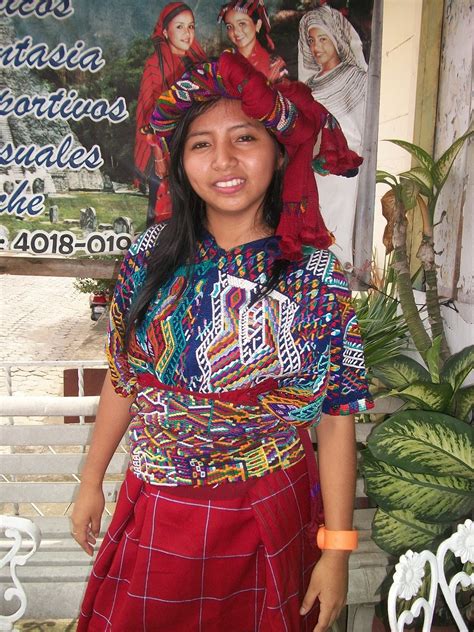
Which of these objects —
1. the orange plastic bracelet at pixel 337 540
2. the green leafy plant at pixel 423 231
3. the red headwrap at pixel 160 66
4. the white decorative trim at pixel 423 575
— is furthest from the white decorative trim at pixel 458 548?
the red headwrap at pixel 160 66

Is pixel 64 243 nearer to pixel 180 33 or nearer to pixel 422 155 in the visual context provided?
pixel 180 33

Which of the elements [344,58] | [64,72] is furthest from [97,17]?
[344,58]

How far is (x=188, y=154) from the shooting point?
1195mm

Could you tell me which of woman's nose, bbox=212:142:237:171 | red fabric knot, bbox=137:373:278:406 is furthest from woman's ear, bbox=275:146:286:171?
red fabric knot, bbox=137:373:278:406

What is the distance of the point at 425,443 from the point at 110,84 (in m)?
1.94

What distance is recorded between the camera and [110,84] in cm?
260

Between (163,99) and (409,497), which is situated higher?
(163,99)

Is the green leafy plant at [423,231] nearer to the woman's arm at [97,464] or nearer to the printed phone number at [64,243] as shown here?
the printed phone number at [64,243]

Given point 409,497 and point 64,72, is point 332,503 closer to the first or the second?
point 409,497

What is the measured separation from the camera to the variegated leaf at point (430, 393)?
6.02 feet

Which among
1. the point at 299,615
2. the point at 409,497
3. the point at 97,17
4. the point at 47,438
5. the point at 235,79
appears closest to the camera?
the point at 235,79

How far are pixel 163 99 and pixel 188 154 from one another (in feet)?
0.37

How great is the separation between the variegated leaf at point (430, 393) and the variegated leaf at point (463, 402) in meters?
0.05

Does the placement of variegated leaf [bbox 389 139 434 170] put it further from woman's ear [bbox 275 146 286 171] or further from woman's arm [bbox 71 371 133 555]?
woman's arm [bbox 71 371 133 555]
